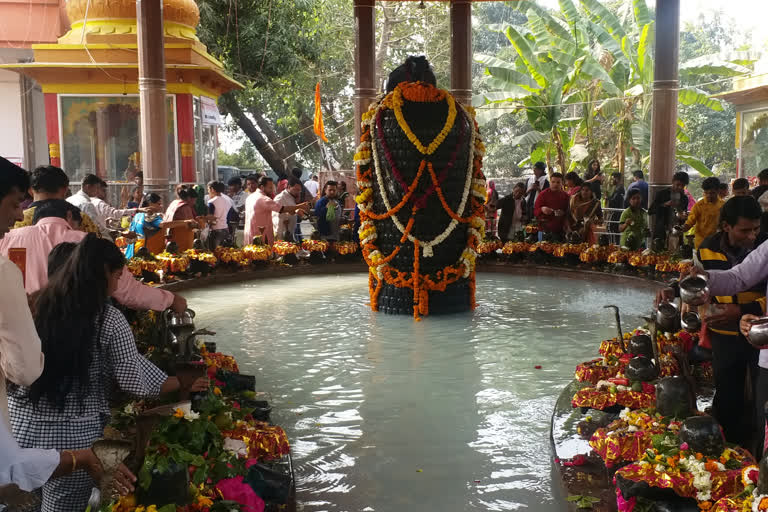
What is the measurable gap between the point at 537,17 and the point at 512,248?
9585mm

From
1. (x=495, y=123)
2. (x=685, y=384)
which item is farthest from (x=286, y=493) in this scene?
(x=495, y=123)

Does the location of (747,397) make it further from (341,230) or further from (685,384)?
(341,230)

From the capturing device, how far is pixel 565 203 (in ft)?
41.6

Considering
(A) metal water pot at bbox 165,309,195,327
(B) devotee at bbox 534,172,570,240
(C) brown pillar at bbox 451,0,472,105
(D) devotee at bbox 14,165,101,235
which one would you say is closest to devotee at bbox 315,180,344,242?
(B) devotee at bbox 534,172,570,240

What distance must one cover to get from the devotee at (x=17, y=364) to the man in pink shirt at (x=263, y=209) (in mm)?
9415

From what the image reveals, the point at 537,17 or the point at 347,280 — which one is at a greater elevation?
the point at 537,17

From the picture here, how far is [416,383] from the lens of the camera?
641 cm

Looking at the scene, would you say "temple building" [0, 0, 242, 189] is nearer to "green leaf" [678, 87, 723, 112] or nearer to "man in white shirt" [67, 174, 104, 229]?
"man in white shirt" [67, 174, 104, 229]

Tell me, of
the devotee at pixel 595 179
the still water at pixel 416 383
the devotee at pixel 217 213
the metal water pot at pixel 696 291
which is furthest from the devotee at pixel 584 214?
the metal water pot at pixel 696 291

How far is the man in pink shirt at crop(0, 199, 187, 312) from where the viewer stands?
186 inches

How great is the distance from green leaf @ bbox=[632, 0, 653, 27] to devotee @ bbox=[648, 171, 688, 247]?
26.1ft

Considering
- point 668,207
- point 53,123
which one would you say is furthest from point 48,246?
point 53,123

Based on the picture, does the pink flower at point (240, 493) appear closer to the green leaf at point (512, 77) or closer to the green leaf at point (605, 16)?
the green leaf at point (512, 77)

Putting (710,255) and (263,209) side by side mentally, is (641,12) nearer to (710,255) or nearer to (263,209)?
(263,209)
